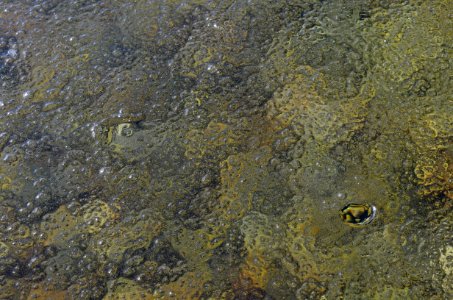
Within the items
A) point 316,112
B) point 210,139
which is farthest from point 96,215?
point 316,112

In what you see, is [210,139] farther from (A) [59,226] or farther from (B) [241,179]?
(A) [59,226]

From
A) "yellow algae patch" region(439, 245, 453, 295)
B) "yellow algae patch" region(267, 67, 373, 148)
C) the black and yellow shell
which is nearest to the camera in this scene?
"yellow algae patch" region(439, 245, 453, 295)

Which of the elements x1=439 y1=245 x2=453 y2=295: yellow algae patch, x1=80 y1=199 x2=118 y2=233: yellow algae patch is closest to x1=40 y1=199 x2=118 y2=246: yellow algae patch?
x1=80 y1=199 x2=118 y2=233: yellow algae patch

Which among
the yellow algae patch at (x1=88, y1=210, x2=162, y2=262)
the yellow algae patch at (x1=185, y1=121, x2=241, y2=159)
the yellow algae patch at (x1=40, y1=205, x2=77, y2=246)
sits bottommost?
the yellow algae patch at (x1=88, y1=210, x2=162, y2=262)

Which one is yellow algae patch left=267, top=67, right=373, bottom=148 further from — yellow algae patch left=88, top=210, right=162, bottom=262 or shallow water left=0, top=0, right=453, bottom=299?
yellow algae patch left=88, top=210, right=162, bottom=262

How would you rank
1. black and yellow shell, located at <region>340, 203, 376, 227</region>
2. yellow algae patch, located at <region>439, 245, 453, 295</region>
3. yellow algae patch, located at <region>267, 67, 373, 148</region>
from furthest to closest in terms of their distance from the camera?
1. yellow algae patch, located at <region>267, 67, 373, 148</region>
2. black and yellow shell, located at <region>340, 203, 376, 227</region>
3. yellow algae patch, located at <region>439, 245, 453, 295</region>
